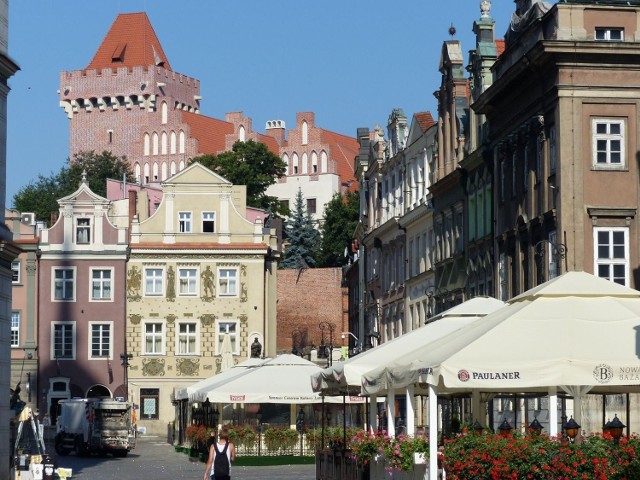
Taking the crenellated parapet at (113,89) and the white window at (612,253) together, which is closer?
the white window at (612,253)

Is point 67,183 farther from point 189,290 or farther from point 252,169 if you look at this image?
point 189,290

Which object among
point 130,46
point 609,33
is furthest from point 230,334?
point 130,46

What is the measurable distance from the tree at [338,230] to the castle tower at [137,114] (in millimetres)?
38979

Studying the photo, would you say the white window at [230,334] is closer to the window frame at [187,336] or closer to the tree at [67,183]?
the window frame at [187,336]

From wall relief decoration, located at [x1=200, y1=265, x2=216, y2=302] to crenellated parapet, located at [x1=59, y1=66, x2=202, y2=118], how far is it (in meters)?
89.8

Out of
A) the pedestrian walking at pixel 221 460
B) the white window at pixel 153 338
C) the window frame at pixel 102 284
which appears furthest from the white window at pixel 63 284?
the pedestrian walking at pixel 221 460

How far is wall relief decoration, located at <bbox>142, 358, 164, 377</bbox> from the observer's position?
257 feet

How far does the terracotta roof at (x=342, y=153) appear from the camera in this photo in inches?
6348

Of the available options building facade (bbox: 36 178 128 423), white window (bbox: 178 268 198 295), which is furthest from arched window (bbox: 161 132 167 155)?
white window (bbox: 178 268 198 295)

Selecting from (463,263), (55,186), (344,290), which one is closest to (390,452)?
(463,263)

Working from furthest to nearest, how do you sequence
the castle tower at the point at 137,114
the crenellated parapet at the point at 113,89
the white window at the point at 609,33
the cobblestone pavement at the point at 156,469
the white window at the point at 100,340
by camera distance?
1. the crenellated parapet at the point at 113,89
2. the castle tower at the point at 137,114
3. the white window at the point at 100,340
4. the cobblestone pavement at the point at 156,469
5. the white window at the point at 609,33

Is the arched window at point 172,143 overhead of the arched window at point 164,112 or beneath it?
beneath

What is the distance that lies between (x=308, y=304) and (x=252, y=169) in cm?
2405

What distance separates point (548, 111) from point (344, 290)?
61113 millimetres
